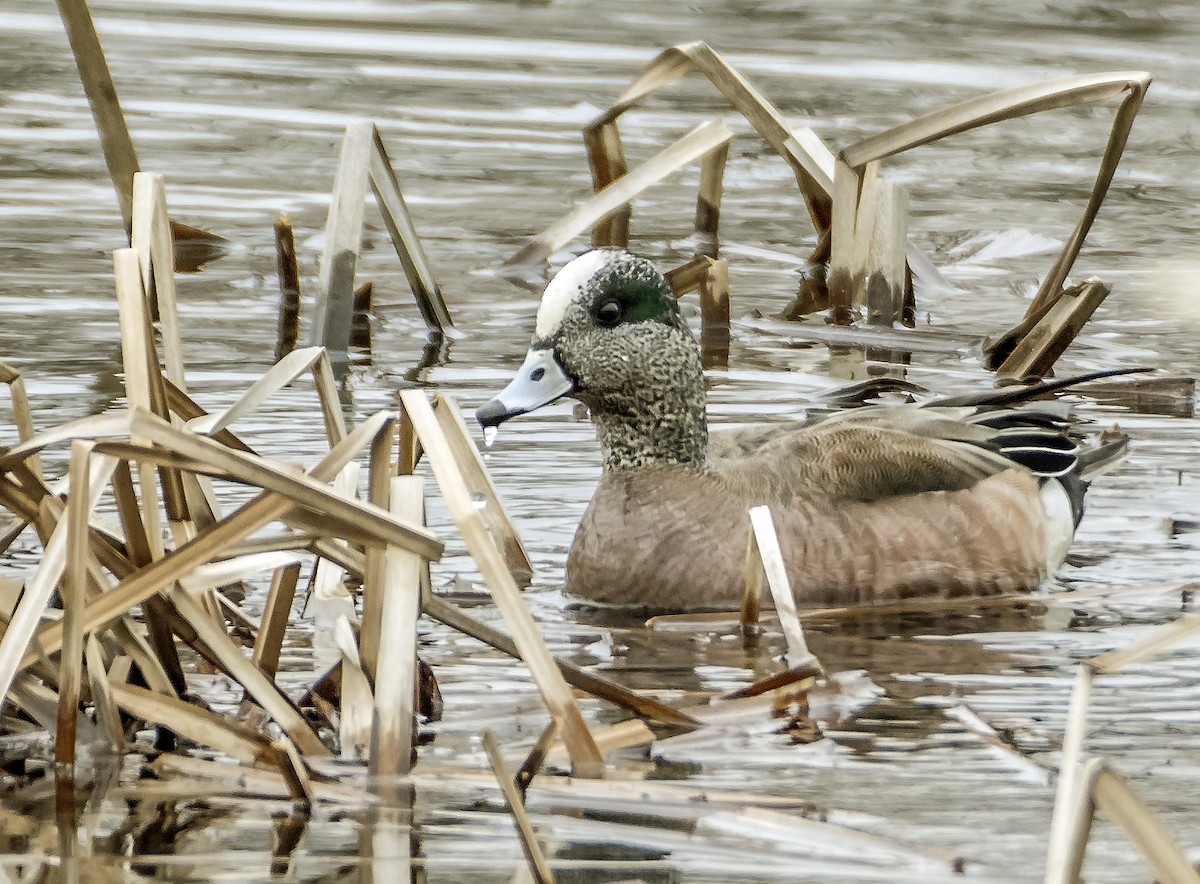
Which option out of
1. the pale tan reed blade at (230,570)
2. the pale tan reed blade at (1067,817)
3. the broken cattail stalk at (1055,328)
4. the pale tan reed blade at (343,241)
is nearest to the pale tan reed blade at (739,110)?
the pale tan reed blade at (343,241)

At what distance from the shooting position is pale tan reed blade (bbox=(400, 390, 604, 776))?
3.88 metres

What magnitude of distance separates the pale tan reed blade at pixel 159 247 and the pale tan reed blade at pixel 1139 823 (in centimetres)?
258

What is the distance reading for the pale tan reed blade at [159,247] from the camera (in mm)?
4930

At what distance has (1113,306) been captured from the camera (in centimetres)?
956

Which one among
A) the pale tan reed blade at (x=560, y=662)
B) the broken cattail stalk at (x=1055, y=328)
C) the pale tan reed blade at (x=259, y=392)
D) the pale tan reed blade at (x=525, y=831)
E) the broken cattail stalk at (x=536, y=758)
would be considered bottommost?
the pale tan reed blade at (x=525, y=831)

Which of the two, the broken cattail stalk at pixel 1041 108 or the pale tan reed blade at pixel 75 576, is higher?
the broken cattail stalk at pixel 1041 108

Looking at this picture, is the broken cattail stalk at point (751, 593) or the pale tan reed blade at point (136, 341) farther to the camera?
the broken cattail stalk at point (751, 593)

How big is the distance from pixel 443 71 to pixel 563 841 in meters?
10.7

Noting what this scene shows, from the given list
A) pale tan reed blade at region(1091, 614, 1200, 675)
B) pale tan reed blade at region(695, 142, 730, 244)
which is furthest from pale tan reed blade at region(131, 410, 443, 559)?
pale tan reed blade at region(695, 142, 730, 244)

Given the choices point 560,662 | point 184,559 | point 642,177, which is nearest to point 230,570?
point 184,559

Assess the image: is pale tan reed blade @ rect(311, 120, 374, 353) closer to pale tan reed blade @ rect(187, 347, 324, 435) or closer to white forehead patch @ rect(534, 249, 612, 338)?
white forehead patch @ rect(534, 249, 612, 338)

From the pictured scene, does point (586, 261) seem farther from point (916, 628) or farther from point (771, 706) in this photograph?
point (771, 706)

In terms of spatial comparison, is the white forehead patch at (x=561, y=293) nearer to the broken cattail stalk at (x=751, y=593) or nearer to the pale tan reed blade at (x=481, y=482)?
the pale tan reed blade at (x=481, y=482)

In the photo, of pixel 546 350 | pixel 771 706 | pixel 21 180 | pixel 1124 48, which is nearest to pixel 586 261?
pixel 546 350
